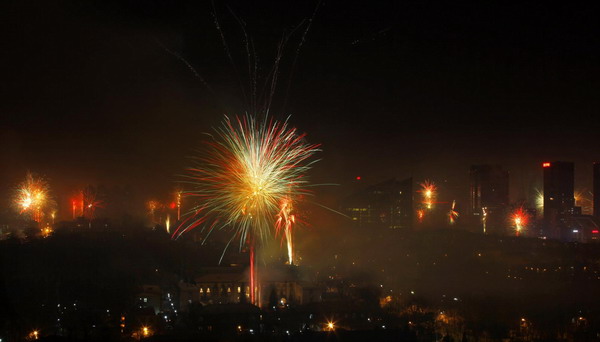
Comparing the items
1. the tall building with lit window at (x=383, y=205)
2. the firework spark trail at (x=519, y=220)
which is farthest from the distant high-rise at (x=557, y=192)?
the tall building with lit window at (x=383, y=205)

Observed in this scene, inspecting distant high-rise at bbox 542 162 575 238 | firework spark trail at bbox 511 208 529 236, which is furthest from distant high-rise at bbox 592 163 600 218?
firework spark trail at bbox 511 208 529 236

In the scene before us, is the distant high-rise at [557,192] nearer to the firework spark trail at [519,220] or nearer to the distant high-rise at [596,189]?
the firework spark trail at [519,220]

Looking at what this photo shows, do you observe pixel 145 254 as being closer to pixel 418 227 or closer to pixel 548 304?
pixel 548 304

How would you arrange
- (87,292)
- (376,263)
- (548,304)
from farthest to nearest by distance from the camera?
(376,263), (548,304), (87,292)

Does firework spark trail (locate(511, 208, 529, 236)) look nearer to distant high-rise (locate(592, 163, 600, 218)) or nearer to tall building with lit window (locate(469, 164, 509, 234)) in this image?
tall building with lit window (locate(469, 164, 509, 234))

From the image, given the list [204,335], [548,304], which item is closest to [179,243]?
[204,335]

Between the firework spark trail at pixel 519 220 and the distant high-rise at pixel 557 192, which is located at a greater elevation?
the distant high-rise at pixel 557 192
